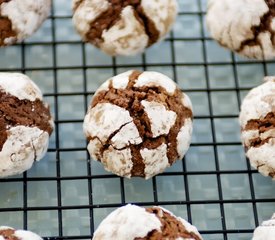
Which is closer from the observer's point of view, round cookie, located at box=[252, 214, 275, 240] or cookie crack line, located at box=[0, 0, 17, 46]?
round cookie, located at box=[252, 214, 275, 240]

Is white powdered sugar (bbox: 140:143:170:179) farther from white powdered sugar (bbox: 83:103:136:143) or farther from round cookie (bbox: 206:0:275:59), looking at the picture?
round cookie (bbox: 206:0:275:59)

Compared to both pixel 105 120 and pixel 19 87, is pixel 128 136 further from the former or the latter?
pixel 19 87

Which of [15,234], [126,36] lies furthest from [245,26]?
[15,234]

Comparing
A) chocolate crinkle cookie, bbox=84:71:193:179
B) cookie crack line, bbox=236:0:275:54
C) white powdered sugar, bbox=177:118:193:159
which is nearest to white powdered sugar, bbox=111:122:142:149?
chocolate crinkle cookie, bbox=84:71:193:179

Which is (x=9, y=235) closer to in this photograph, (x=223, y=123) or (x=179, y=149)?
(x=179, y=149)


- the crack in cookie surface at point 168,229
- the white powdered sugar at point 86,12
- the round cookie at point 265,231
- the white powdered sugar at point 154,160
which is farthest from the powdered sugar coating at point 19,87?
the round cookie at point 265,231

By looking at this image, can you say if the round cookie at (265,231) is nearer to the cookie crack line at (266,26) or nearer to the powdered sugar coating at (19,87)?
the cookie crack line at (266,26)
